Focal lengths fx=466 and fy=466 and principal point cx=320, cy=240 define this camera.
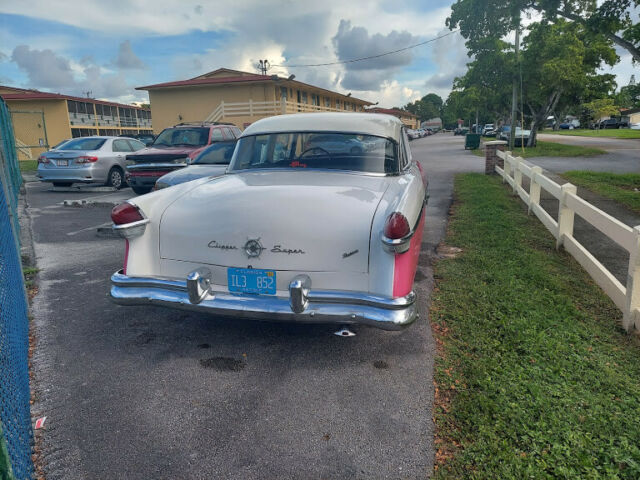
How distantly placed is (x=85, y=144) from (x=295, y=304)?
12.7 m

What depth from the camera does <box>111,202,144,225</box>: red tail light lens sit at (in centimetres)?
347

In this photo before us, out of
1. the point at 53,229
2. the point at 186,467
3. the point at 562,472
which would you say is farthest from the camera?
the point at 53,229

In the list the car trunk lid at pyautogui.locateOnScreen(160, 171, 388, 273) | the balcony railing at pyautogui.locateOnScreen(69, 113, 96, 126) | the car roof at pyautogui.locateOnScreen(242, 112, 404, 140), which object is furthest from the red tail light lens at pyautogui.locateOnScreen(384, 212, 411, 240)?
the balcony railing at pyautogui.locateOnScreen(69, 113, 96, 126)

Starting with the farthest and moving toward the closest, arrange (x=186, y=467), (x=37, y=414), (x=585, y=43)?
(x=585, y=43) < (x=37, y=414) < (x=186, y=467)

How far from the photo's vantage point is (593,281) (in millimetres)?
4891

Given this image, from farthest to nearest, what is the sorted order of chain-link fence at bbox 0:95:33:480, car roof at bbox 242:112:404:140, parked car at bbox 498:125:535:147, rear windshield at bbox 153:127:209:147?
1. parked car at bbox 498:125:535:147
2. rear windshield at bbox 153:127:209:147
3. car roof at bbox 242:112:404:140
4. chain-link fence at bbox 0:95:33:480

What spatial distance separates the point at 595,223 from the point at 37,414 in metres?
5.02

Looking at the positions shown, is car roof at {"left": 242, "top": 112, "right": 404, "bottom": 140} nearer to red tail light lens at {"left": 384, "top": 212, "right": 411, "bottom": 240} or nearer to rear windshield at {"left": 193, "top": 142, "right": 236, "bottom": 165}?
red tail light lens at {"left": 384, "top": 212, "right": 411, "bottom": 240}

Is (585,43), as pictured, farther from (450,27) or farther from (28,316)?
(28,316)

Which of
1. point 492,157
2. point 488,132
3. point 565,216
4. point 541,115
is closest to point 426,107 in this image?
point 488,132

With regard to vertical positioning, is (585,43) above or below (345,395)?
above

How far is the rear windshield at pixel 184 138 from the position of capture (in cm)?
1138

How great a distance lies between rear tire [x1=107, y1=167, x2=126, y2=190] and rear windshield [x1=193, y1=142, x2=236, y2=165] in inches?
216

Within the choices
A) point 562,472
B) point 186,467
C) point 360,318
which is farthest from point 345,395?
point 562,472
